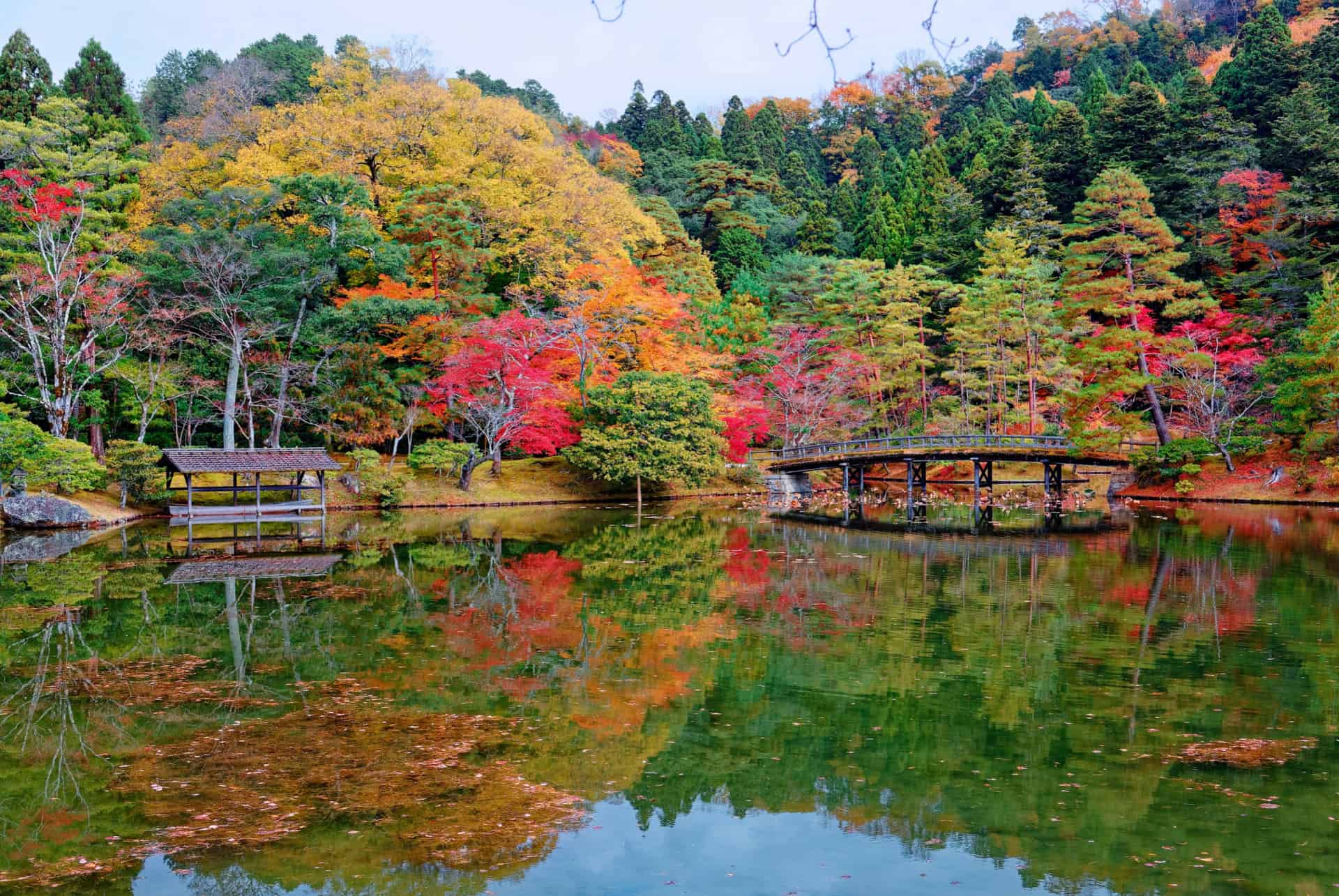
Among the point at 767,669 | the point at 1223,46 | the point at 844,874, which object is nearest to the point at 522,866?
the point at 844,874

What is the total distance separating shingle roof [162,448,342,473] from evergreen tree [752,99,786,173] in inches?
1635

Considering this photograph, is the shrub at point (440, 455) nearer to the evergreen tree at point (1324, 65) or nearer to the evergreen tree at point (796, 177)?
the evergreen tree at point (796, 177)

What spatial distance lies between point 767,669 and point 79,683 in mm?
7786

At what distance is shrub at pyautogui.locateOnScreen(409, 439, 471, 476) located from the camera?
33.8 m

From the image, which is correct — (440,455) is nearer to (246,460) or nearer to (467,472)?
(467,472)

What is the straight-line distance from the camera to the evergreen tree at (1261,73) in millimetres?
44938

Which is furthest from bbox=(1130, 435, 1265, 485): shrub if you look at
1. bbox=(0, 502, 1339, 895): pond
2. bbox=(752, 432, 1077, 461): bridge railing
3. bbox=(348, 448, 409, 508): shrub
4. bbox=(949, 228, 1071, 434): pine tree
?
bbox=(348, 448, 409, 508): shrub

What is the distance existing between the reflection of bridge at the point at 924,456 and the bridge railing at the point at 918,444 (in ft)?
0.07

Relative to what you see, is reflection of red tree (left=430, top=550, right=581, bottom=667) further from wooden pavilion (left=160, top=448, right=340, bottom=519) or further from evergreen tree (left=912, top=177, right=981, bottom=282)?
evergreen tree (left=912, top=177, right=981, bottom=282)

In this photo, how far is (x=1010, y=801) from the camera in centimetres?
786

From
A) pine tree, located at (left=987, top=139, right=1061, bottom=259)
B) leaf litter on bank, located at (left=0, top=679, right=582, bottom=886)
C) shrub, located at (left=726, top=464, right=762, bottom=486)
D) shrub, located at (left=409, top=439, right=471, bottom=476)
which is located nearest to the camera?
leaf litter on bank, located at (left=0, top=679, right=582, bottom=886)

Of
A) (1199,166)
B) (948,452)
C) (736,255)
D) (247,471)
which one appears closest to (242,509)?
(247,471)

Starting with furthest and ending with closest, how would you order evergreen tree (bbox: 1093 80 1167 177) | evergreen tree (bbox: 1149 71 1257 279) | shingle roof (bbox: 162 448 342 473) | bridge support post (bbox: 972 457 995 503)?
1. evergreen tree (bbox: 1093 80 1167 177)
2. evergreen tree (bbox: 1149 71 1257 279)
3. bridge support post (bbox: 972 457 995 503)
4. shingle roof (bbox: 162 448 342 473)

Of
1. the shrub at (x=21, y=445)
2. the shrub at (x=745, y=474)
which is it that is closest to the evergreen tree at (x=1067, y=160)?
the shrub at (x=745, y=474)
